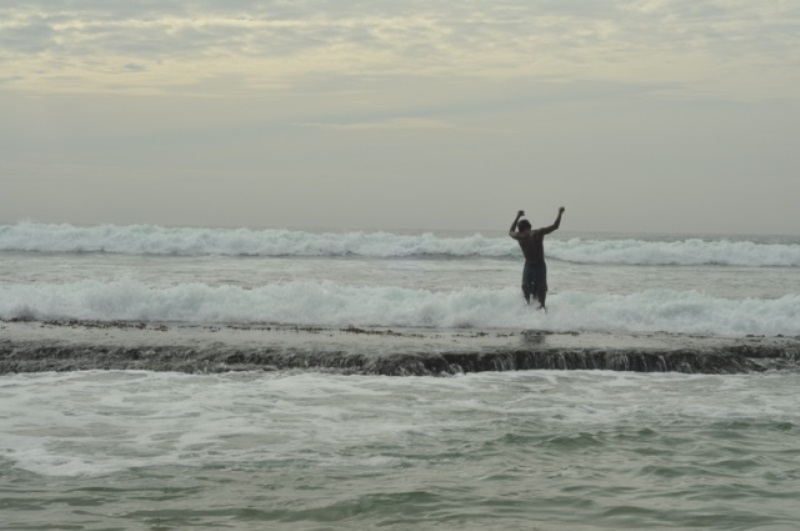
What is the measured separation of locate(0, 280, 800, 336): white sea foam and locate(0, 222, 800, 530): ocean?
0.05 m

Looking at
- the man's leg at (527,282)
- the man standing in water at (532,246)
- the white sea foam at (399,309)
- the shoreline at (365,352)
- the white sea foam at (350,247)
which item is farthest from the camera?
the white sea foam at (350,247)

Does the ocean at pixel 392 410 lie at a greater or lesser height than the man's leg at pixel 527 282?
lesser

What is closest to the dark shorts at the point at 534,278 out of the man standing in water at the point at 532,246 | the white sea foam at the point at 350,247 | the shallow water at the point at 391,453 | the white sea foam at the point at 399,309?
the man standing in water at the point at 532,246

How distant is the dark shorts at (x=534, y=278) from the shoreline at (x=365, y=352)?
197 cm

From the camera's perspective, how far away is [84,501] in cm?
640

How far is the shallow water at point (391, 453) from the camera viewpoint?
6258mm

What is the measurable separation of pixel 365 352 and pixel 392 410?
130 inches

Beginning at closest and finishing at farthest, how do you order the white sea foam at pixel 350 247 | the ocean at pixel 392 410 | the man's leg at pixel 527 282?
Result: the ocean at pixel 392 410 → the man's leg at pixel 527 282 → the white sea foam at pixel 350 247

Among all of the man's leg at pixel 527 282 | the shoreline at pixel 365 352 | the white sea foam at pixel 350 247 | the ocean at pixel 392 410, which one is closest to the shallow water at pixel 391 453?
the ocean at pixel 392 410

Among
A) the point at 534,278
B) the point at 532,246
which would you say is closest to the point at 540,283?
the point at 534,278

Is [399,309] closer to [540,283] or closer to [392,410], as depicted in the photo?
[540,283]

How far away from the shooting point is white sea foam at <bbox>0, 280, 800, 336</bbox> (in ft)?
62.6

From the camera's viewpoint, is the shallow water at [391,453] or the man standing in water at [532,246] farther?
the man standing in water at [532,246]

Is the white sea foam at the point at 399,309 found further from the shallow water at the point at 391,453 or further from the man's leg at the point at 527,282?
the shallow water at the point at 391,453
